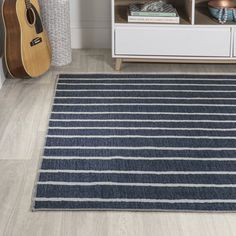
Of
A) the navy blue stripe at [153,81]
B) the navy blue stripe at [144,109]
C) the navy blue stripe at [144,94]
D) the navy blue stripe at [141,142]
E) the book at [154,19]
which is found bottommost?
the navy blue stripe at [153,81]

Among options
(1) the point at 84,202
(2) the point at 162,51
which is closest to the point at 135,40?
(2) the point at 162,51

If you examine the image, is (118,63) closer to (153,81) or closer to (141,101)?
(153,81)

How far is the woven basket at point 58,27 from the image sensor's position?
3.25 meters

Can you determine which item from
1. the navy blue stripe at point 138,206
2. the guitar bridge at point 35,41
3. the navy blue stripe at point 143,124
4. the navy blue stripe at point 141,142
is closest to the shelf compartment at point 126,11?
the guitar bridge at point 35,41

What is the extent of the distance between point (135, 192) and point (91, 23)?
5.64 feet

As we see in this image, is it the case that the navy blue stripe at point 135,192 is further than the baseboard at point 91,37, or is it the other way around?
the baseboard at point 91,37

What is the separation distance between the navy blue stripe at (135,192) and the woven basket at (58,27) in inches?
51.9

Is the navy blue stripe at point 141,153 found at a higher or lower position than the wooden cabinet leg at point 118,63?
higher

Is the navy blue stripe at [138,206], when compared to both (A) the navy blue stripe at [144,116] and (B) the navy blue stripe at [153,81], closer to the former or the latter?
(A) the navy blue stripe at [144,116]

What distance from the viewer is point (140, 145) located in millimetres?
2514

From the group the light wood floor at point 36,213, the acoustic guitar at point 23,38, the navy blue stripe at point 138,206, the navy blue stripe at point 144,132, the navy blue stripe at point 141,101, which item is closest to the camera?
the light wood floor at point 36,213

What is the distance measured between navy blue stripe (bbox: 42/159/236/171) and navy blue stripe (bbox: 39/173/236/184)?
52 millimetres

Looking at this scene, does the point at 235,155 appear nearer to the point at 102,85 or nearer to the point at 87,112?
the point at 87,112

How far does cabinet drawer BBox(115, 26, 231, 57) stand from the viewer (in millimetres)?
3215
